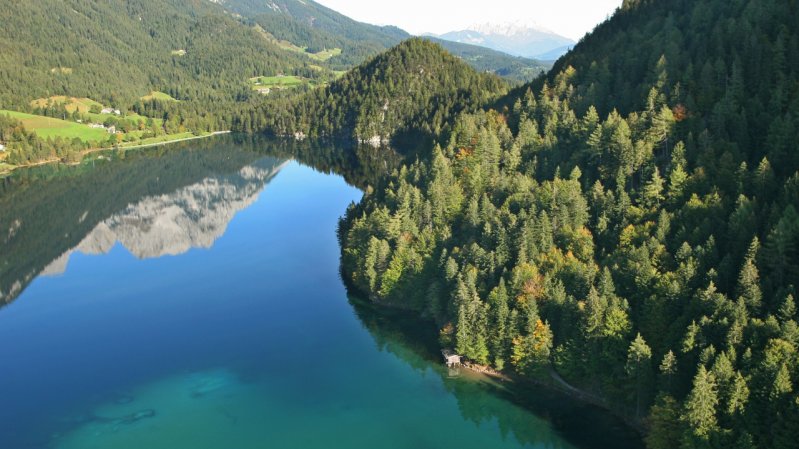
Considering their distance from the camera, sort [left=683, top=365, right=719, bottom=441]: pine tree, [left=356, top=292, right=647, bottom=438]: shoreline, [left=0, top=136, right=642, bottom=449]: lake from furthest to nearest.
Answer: [left=0, top=136, right=642, bottom=449]: lake, [left=356, top=292, right=647, bottom=438]: shoreline, [left=683, top=365, right=719, bottom=441]: pine tree

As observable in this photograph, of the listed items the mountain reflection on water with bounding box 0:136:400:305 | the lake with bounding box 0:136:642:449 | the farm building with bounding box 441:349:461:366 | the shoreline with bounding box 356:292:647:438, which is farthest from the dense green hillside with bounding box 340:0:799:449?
the mountain reflection on water with bounding box 0:136:400:305

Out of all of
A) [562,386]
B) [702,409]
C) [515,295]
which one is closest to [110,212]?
[515,295]

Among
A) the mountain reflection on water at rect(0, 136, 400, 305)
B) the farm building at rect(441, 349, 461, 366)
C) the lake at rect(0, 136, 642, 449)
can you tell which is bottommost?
the mountain reflection on water at rect(0, 136, 400, 305)

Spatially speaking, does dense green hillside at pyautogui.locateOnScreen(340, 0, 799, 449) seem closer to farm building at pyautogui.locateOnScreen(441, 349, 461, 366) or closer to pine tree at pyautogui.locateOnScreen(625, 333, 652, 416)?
pine tree at pyautogui.locateOnScreen(625, 333, 652, 416)

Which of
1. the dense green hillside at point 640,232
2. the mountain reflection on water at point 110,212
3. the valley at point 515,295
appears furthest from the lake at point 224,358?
the dense green hillside at point 640,232

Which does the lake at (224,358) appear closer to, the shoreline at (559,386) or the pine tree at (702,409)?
the shoreline at (559,386)

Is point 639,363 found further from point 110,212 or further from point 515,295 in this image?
point 110,212

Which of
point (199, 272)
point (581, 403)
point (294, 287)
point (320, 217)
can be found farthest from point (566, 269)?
point (320, 217)
